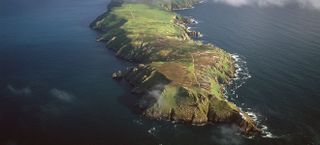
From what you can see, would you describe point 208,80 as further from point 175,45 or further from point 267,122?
point 175,45

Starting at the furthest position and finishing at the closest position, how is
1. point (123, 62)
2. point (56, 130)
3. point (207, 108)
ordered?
point (123, 62), point (207, 108), point (56, 130)

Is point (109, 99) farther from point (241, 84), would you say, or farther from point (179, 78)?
point (241, 84)

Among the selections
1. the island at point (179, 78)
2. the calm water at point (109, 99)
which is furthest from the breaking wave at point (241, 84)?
the island at point (179, 78)

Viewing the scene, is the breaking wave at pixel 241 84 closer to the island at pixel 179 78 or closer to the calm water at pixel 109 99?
the calm water at pixel 109 99

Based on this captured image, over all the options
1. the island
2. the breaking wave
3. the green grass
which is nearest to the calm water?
the breaking wave

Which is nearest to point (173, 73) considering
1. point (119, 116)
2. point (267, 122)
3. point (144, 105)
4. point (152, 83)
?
point (152, 83)

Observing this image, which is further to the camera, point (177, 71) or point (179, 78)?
point (177, 71)

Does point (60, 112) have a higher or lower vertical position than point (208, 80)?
lower

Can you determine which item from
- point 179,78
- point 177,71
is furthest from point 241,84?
point 179,78

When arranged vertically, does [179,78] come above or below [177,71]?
below
